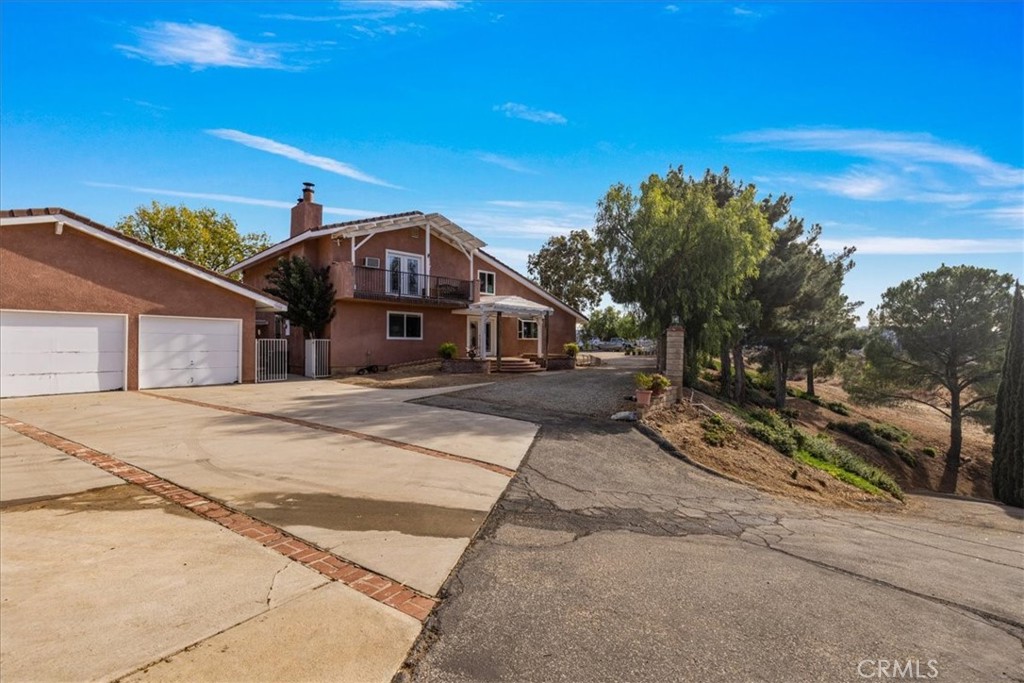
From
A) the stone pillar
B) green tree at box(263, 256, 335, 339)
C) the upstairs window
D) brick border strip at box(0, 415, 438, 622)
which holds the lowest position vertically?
brick border strip at box(0, 415, 438, 622)

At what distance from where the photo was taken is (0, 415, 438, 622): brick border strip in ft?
11.6

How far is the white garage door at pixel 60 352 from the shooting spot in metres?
13.5

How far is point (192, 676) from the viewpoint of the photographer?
8.64 ft

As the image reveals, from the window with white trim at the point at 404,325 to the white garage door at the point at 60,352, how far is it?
1009 cm

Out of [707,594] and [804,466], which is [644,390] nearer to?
[804,466]

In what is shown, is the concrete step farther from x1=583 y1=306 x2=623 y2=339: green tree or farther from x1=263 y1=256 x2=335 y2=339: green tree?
x1=583 y1=306 x2=623 y2=339: green tree

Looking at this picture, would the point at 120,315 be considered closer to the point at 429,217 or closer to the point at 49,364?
the point at 49,364

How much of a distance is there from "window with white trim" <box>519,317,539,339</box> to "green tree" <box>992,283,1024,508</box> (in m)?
19.4

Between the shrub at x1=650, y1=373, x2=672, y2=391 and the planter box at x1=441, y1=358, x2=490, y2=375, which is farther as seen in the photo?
the planter box at x1=441, y1=358, x2=490, y2=375

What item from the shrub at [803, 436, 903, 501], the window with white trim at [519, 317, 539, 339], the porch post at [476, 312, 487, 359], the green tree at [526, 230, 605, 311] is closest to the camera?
the shrub at [803, 436, 903, 501]

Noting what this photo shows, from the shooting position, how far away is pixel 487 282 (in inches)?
1088

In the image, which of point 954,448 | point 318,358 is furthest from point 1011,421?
point 318,358

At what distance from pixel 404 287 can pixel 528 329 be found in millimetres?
8134

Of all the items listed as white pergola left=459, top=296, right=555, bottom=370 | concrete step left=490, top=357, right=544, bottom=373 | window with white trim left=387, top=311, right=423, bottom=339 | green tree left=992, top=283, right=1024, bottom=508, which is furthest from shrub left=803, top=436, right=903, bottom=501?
window with white trim left=387, top=311, right=423, bottom=339
